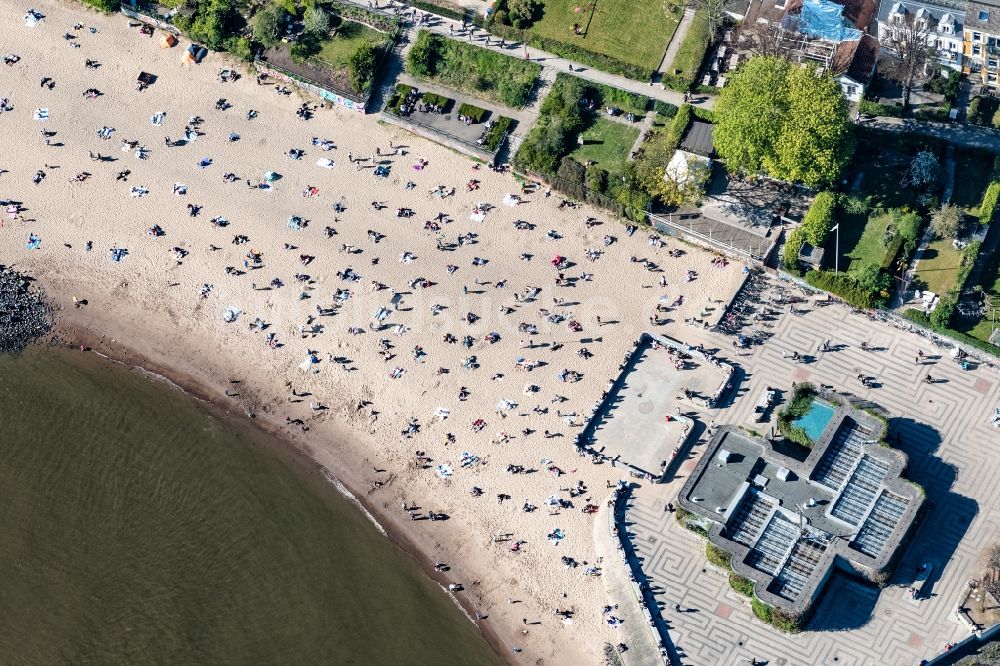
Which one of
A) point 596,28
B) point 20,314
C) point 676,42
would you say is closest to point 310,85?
point 596,28

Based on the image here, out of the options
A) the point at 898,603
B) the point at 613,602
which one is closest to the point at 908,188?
the point at 898,603

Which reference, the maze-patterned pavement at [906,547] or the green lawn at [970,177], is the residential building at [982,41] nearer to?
the green lawn at [970,177]

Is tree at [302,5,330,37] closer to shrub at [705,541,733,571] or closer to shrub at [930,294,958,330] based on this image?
shrub at [705,541,733,571]

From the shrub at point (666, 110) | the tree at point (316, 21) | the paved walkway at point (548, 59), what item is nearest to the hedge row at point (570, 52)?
the paved walkway at point (548, 59)

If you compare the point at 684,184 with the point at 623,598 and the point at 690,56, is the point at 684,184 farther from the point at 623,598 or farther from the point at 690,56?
the point at 623,598

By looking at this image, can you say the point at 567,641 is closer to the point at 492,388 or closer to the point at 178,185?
the point at 492,388

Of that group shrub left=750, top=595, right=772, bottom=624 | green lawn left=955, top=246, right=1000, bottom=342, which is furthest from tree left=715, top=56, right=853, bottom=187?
shrub left=750, top=595, right=772, bottom=624
